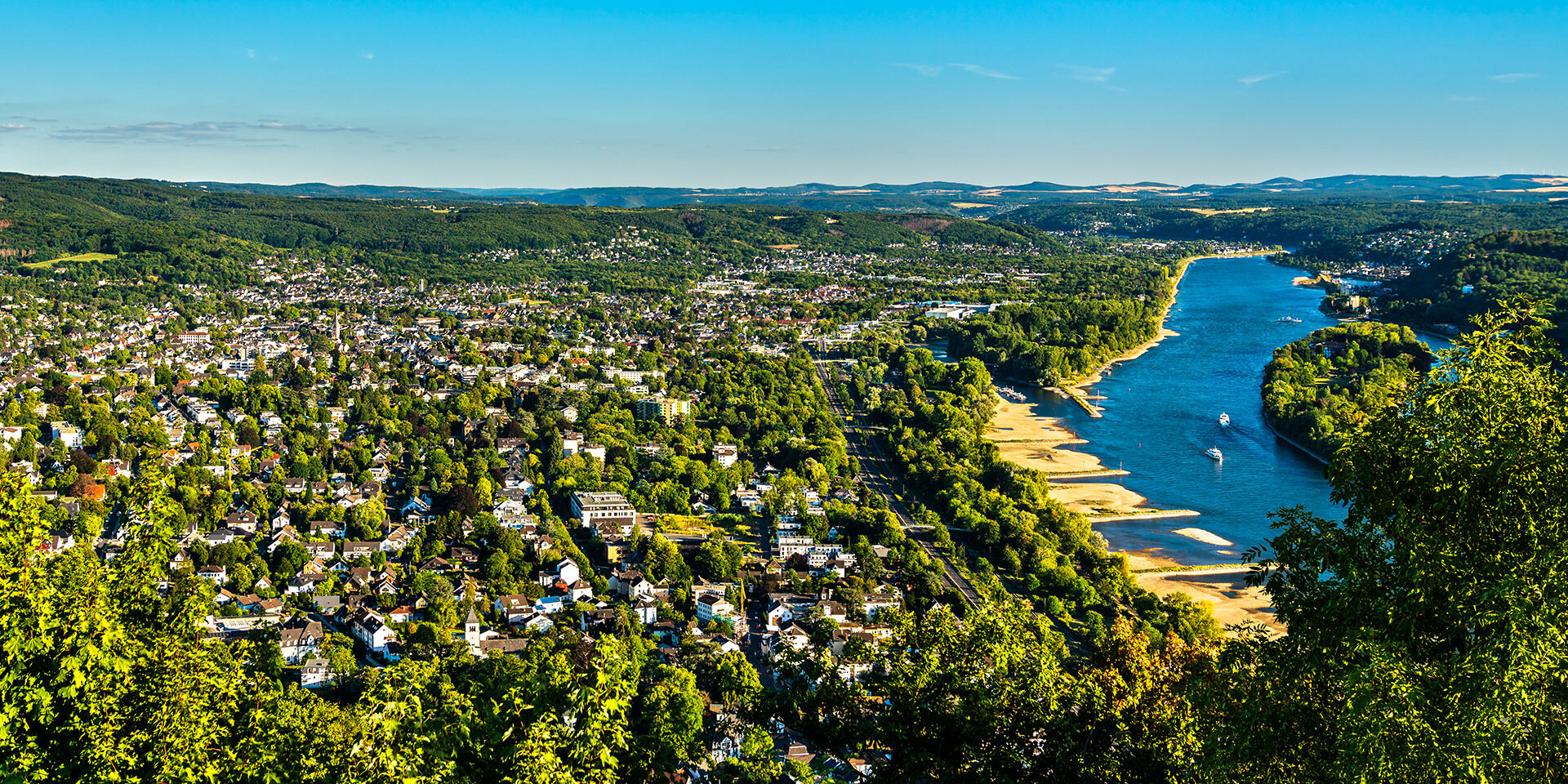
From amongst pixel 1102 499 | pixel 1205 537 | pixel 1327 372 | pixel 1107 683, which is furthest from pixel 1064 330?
pixel 1107 683

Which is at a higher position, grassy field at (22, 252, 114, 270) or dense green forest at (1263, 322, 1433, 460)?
grassy field at (22, 252, 114, 270)

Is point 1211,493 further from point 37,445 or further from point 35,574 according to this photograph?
point 37,445

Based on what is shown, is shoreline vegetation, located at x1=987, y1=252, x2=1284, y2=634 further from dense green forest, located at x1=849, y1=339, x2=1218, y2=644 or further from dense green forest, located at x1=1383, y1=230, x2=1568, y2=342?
dense green forest, located at x1=1383, y1=230, x2=1568, y2=342

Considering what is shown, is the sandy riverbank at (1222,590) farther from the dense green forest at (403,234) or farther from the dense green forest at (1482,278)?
the dense green forest at (403,234)

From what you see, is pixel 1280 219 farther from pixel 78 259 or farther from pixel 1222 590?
pixel 1222 590

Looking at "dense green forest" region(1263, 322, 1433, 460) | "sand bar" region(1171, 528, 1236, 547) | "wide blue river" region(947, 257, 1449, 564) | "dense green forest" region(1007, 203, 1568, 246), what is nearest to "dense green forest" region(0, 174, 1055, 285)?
"dense green forest" region(1007, 203, 1568, 246)

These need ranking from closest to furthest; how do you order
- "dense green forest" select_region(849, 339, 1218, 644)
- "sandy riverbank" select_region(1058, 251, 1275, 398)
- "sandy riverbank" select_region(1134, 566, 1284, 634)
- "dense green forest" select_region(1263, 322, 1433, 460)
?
"dense green forest" select_region(849, 339, 1218, 644)
"sandy riverbank" select_region(1134, 566, 1284, 634)
"dense green forest" select_region(1263, 322, 1433, 460)
"sandy riverbank" select_region(1058, 251, 1275, 398)
